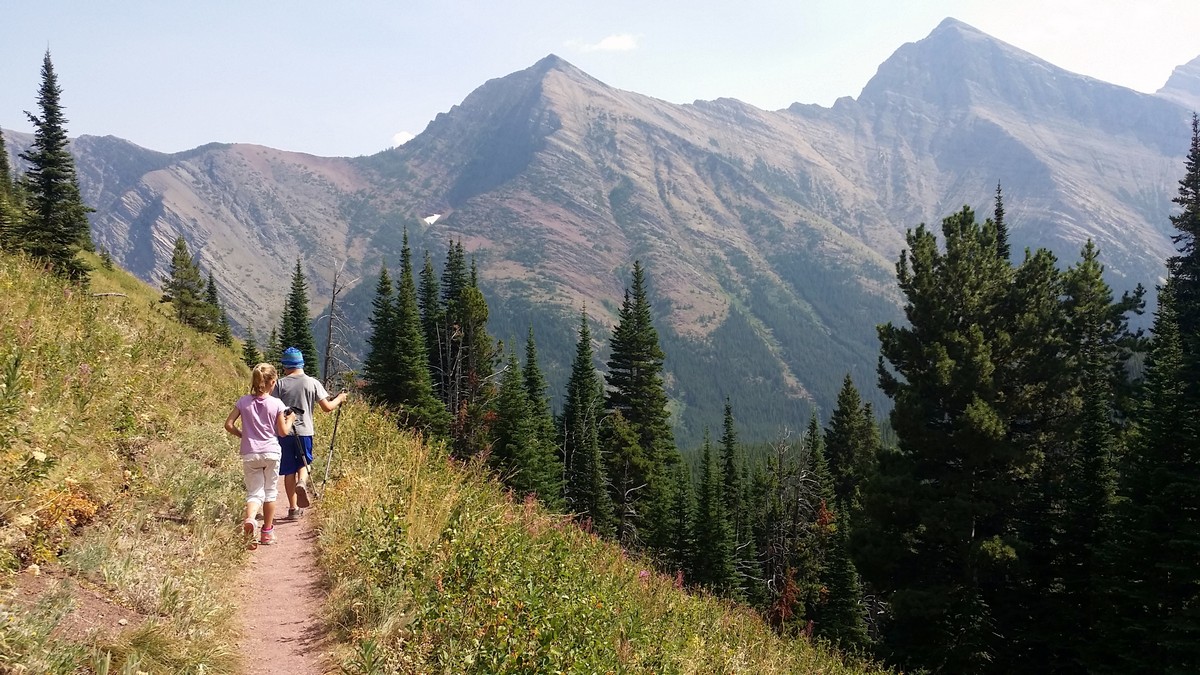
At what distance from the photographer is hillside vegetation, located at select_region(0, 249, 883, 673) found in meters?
4.18

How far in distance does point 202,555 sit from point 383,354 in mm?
42269

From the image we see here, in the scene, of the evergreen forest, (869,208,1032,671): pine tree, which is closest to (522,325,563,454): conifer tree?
the evergreen forest

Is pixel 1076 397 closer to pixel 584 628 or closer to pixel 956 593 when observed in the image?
pixel 956 593

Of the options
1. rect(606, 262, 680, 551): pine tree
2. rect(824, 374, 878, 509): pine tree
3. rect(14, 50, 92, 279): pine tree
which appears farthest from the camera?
rect(824, 374, 878, 509): pine tree

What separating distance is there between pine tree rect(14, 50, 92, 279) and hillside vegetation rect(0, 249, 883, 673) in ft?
95.7

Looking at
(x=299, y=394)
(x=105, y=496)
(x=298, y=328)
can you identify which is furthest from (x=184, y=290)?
(x=105, y=496)

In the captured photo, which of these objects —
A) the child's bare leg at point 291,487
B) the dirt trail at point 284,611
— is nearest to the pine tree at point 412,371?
the child's bare leg at point 291,487

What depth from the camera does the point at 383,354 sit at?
4619cm

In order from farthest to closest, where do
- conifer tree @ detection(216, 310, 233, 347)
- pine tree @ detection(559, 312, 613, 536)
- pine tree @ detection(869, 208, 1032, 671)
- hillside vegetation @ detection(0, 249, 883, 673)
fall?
conifer tree @ detection(216, 310, 233, 347)
pine tree @ detection(559, 312, 613, 536)
pine tree @ detection(869, 208, 1032, 671)
hillside vegetation @ detection(0, 249, 883, 673)

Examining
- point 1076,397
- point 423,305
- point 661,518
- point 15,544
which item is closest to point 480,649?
point 15,544

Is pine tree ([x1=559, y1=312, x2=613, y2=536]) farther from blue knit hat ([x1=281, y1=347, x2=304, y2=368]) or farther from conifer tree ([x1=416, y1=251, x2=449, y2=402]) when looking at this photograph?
blue knit hat ([x1=281, y1=347, x2=304, y2=368])

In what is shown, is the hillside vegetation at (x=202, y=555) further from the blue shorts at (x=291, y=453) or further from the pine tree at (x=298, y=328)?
the pine tree at (x=298, y=328)

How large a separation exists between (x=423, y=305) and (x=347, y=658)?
56741mm

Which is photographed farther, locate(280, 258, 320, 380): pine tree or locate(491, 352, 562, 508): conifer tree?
locate(280, 258, 320, 380): pine tree
